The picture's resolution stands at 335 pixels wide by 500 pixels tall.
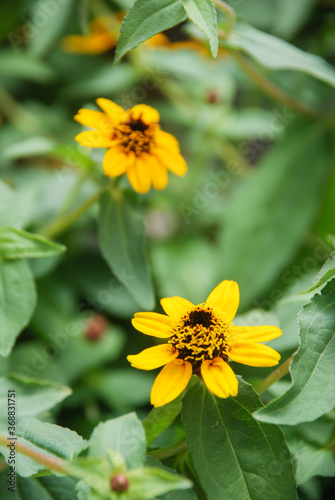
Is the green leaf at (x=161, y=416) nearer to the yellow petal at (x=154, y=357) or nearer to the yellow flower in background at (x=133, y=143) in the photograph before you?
the yellow petal at (x=154, y=357)

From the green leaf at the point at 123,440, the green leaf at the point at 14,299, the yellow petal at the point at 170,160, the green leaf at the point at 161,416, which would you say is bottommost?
the green leaf at the point at 14,299

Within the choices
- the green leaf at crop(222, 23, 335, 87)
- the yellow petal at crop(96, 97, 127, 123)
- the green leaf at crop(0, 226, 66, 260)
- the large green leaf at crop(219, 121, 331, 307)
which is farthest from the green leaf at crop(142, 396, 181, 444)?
the large green leaf at crop(219, 121, 331, 307)

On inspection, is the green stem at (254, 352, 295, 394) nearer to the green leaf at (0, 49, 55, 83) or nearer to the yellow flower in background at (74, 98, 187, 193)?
the yellow flower in background at (74, 98, 187, 193)

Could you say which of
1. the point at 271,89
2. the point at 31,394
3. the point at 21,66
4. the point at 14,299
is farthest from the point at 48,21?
the point at 31,394

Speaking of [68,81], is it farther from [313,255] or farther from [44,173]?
[313,255]

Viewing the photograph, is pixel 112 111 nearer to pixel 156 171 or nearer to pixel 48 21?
pixel 156 171

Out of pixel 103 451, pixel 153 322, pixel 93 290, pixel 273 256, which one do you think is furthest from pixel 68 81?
pixel 103 451

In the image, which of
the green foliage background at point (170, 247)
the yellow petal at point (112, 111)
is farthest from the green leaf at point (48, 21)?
the yellow petal at point (112, 111)
